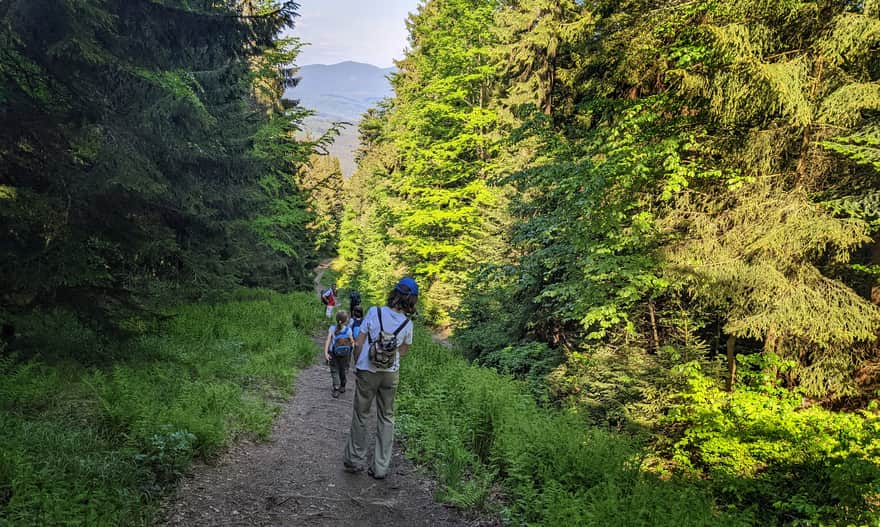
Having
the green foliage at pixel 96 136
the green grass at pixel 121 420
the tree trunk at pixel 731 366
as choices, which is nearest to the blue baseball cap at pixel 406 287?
the green grass at pixel 121 420

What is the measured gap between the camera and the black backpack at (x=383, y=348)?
5.21 m

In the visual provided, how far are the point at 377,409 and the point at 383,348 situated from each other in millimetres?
857

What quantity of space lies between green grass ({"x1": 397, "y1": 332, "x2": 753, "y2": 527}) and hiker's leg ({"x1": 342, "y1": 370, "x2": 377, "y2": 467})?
1.00 metres

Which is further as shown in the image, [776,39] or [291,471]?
[776,39]

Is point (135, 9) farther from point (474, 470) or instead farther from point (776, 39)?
point (776, 39)

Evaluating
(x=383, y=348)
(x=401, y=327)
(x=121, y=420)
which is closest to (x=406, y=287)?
(x=401, y=327)

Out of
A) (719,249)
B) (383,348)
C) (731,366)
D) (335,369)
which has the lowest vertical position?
(335,369)

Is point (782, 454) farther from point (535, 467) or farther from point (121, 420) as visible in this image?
point (121, 420)

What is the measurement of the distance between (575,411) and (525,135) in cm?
622

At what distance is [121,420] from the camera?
5.33 metres

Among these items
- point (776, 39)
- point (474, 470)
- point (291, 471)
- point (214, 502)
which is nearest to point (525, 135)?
point (776, 39)

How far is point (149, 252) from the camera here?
27.1ft

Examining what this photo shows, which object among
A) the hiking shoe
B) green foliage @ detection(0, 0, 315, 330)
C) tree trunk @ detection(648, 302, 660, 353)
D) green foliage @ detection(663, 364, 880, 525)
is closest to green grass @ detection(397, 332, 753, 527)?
the hiking shoe

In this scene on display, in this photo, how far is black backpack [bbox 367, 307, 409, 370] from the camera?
521 cm
